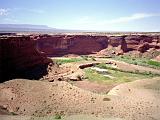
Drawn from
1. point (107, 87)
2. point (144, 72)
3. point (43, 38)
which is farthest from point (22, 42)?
point (43, 38)

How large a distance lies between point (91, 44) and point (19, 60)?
2058 inches

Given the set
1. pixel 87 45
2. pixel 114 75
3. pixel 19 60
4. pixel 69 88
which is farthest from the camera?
pixel 87 45

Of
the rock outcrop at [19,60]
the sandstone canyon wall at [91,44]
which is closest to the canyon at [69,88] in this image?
the rock outcrop at [19,60]

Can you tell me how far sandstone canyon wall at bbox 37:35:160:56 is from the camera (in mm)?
88062

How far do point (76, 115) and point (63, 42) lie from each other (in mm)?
64597

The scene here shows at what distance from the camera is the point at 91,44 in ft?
317

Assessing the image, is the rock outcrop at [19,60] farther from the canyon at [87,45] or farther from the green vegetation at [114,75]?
the green vegetation at [114,75]

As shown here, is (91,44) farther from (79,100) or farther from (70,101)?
(70,101)

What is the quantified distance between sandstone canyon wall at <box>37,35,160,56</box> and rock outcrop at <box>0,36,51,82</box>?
34646 mm

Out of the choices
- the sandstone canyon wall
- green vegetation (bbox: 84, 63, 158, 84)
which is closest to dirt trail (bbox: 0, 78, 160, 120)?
green vegetation (bbox: 84, 63, 158, 84)

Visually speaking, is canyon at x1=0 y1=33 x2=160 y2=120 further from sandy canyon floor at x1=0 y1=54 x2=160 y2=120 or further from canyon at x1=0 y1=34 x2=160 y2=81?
canyon at x1=0 y1=34 x2=160 y2=81

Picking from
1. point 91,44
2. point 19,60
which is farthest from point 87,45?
point 19,60

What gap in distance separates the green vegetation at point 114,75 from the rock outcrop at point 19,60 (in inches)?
342

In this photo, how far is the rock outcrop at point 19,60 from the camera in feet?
142
